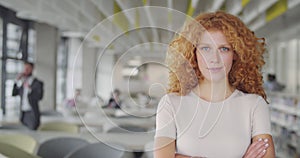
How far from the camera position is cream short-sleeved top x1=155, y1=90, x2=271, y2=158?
4.97 ft

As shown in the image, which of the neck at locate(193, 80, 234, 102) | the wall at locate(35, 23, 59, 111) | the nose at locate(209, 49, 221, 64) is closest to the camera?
the nose at locate(209, 49, 221, 64)

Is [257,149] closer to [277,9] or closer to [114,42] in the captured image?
[114,42]

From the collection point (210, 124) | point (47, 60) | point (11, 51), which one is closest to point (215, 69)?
point (210, 124)

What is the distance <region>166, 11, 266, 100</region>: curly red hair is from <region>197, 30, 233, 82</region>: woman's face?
0.02 metres

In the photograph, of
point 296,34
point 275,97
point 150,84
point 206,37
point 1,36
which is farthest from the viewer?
point 296,34

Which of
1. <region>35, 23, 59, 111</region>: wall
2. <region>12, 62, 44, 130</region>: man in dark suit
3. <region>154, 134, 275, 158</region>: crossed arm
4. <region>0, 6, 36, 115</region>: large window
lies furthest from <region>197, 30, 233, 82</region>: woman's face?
<region>35, 23, 59, 111</region>: wall

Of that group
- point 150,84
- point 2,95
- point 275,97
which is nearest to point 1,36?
point 2,95

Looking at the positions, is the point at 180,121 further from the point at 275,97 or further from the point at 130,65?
the point at 275,97

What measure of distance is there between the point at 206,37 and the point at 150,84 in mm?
321

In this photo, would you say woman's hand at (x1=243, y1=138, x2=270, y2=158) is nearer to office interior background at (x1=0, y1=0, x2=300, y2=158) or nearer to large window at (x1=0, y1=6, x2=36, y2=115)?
office interior background at (x1=0, y1=0, x2=300, y2=158)

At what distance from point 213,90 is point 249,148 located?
26 centimetres

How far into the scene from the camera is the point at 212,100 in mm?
1571

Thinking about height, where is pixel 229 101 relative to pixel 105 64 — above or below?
below

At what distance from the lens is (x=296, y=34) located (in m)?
11.5
